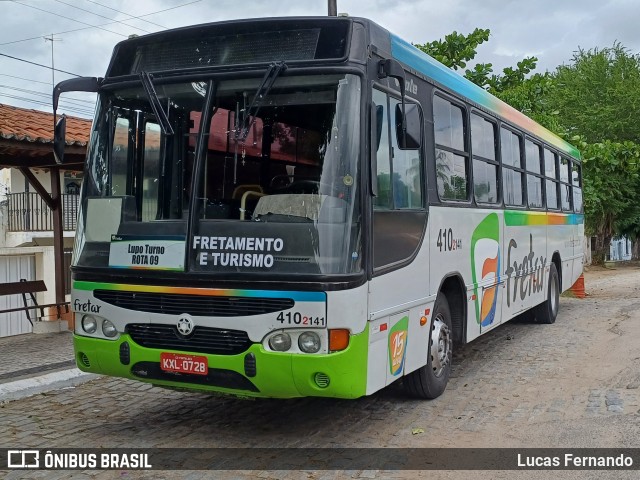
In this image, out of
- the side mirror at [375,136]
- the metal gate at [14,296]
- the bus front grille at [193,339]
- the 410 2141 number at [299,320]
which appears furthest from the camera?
the metal gate at [14,296]

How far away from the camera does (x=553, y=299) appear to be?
12383 mm

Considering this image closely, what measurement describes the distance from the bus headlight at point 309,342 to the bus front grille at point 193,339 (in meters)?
0.38

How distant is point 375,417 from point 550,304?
669 cm

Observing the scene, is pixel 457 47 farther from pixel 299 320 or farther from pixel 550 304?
pixel 299 320

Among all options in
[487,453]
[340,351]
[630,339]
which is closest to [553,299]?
[630,339]

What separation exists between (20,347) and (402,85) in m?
7.24

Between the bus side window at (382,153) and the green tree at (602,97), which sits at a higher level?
the green tree at (602,97)

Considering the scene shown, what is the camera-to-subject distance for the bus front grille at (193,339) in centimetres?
515

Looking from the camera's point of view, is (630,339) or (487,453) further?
(630,339)

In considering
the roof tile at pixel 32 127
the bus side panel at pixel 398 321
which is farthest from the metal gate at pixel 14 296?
the bus side panel at pixel 398 321

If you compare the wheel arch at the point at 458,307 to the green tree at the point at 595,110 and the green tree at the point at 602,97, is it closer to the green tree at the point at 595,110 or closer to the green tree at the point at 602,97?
the green tree at the point at 595,110

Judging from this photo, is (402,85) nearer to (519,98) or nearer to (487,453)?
(487,453)

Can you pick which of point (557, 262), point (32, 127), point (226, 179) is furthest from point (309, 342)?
point (557, 262)

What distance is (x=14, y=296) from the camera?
59.3ft
